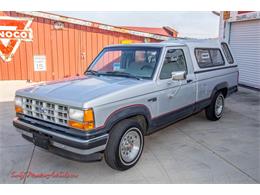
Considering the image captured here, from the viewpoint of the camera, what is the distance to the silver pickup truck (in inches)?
120

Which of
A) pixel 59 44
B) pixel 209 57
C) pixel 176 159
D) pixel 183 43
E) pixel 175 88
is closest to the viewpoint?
pixel 176 159

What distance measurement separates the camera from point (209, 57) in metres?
5.50

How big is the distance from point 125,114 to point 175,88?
132cm

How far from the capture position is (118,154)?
3344 millimetres

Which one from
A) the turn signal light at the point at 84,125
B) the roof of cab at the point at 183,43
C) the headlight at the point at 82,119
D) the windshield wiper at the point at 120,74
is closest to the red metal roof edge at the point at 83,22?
the roof of cab at the point at 183,43

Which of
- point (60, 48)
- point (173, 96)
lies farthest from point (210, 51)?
point (60, 48)

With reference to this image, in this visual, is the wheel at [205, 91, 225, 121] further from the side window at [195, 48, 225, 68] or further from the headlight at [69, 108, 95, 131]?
the headlight at [69, 108, 95, 131]

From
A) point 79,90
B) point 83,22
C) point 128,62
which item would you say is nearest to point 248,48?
point 83,22

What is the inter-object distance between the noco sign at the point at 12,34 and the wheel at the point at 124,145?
9.67m

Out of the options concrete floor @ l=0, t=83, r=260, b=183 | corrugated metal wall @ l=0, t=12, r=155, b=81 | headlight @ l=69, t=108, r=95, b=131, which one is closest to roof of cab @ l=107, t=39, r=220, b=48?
concrete floor @ l=0, t=83, r=260, b=183

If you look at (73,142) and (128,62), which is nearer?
(73,142)

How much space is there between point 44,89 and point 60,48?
874 cm

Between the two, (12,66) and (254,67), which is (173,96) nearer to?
(254,67)

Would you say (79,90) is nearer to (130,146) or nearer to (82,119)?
(82,119)
